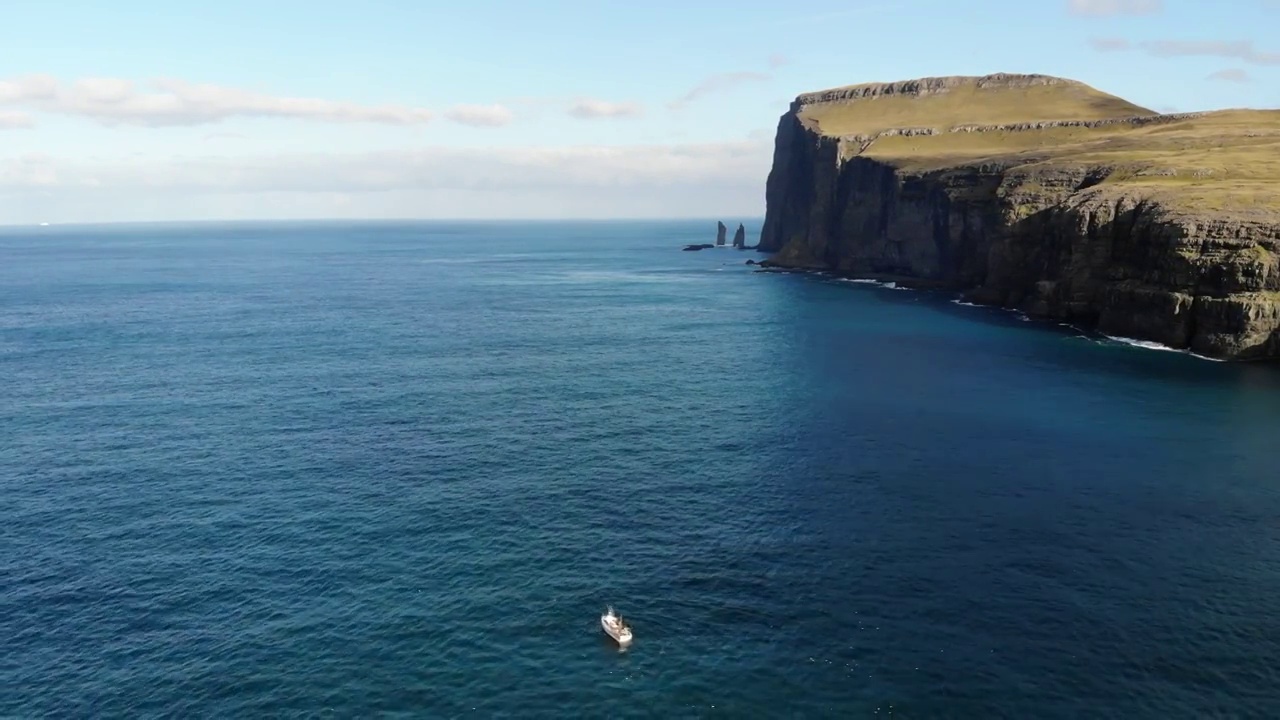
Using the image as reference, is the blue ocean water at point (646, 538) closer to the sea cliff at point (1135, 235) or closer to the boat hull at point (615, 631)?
the boat hull at point (615, 631)

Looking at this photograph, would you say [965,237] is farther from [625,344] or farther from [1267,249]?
[625,344]

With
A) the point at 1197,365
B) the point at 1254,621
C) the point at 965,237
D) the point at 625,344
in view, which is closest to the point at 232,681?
the point at 1254,621

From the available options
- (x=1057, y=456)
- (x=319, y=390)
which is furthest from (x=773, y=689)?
(x=319, y=390)

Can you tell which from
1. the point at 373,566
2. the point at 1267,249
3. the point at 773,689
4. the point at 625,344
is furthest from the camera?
the point at 625,344

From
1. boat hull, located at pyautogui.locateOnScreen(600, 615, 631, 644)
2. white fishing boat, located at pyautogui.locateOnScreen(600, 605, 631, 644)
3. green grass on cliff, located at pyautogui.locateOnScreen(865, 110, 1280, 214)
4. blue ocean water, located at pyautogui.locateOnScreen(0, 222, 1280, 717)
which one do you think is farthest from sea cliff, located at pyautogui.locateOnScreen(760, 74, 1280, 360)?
boat hull, located at pyautogui.locateOnScreen(600, 615, 631, 644)

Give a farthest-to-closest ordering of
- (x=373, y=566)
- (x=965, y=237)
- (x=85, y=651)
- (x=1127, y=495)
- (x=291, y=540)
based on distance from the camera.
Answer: (x=965, y=237)
(x=1127, y=495)
(x=291, y=540)
(x=373, y=566)
(x=85, y=651)

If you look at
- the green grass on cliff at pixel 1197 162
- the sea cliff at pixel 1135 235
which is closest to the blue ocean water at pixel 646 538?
the sea cliff at pixel 1135 235

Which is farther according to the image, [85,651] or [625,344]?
[625,344]

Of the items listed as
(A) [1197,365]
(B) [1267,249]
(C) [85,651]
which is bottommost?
(C) [85,651]

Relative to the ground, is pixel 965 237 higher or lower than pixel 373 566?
higher

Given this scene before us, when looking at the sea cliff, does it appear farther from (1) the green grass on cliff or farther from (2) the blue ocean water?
(2) the blue ocean water
